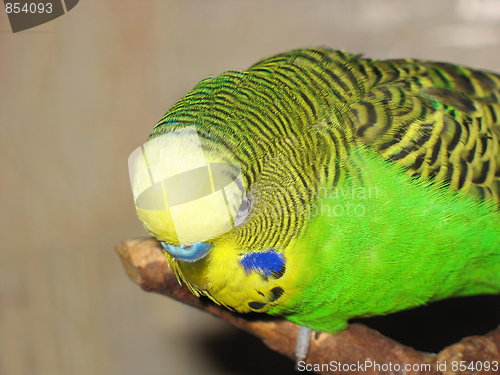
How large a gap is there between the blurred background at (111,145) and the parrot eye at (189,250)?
2.20 metres

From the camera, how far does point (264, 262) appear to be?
4.86 ft

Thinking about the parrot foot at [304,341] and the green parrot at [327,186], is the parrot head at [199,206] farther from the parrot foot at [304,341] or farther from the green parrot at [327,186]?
the parrot foot at [304,341]

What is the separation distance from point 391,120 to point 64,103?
289 centimetres

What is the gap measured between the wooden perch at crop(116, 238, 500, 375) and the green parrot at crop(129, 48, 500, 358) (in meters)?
0.14

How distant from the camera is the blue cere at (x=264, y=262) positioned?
1458 millimetres

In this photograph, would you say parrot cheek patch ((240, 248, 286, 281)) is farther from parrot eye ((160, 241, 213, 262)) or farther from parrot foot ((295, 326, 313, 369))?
parrot foot ((295, 326, 313, 369))

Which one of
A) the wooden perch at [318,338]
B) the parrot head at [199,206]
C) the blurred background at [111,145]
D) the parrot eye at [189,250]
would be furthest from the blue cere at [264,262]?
the blurred background at [111,145]

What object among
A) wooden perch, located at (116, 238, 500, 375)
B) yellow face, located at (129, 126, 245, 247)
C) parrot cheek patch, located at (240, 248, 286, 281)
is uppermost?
yellow face, located at (129, 126, 245, 247)

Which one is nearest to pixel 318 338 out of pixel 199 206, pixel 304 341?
pixel 304 341

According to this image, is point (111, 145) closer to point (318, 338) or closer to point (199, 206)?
point (318, 338)

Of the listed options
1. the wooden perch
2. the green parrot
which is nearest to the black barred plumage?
the green parrot

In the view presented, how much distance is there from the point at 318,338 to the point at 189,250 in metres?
1.21

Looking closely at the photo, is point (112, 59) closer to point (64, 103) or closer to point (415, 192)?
point (64, 103)

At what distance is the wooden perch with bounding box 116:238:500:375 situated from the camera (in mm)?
1951
